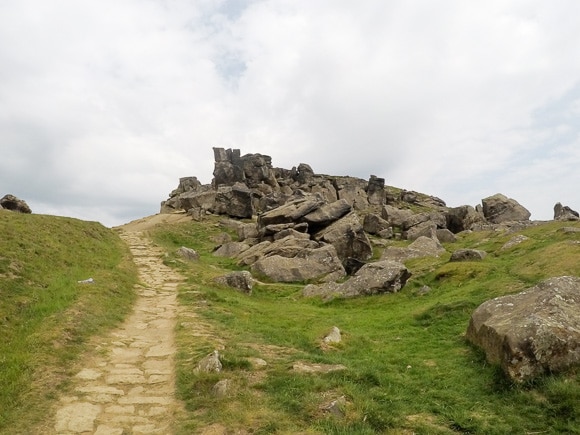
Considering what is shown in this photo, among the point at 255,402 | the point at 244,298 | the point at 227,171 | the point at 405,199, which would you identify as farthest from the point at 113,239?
the point at 405,199

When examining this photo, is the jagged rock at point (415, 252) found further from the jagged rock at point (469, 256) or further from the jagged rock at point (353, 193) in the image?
the jagged rock at point (353, 193)

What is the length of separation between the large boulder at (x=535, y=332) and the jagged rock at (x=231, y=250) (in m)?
38.4

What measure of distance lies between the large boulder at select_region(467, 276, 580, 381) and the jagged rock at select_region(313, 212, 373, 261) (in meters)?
32.4

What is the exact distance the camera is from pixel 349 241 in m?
49.9

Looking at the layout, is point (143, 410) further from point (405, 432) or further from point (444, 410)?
point (444, 410)

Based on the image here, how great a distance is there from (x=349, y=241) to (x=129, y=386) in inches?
1493

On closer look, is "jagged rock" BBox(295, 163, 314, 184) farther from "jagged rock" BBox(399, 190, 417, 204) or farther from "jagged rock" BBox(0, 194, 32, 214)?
"jagged rock" BBox(0, 194, 32, 214)

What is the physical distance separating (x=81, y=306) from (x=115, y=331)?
2411 mm

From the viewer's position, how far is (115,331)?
62.9ft

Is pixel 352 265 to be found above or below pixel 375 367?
above

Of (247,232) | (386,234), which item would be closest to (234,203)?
(247,232)

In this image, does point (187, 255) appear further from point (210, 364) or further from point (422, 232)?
point (210, 364)

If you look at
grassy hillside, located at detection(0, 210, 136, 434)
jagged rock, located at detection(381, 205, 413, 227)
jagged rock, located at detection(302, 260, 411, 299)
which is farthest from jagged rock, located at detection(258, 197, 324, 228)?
jagged rock, located at detection(302, 260, 411, 299)

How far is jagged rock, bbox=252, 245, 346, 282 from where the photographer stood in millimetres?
38688
